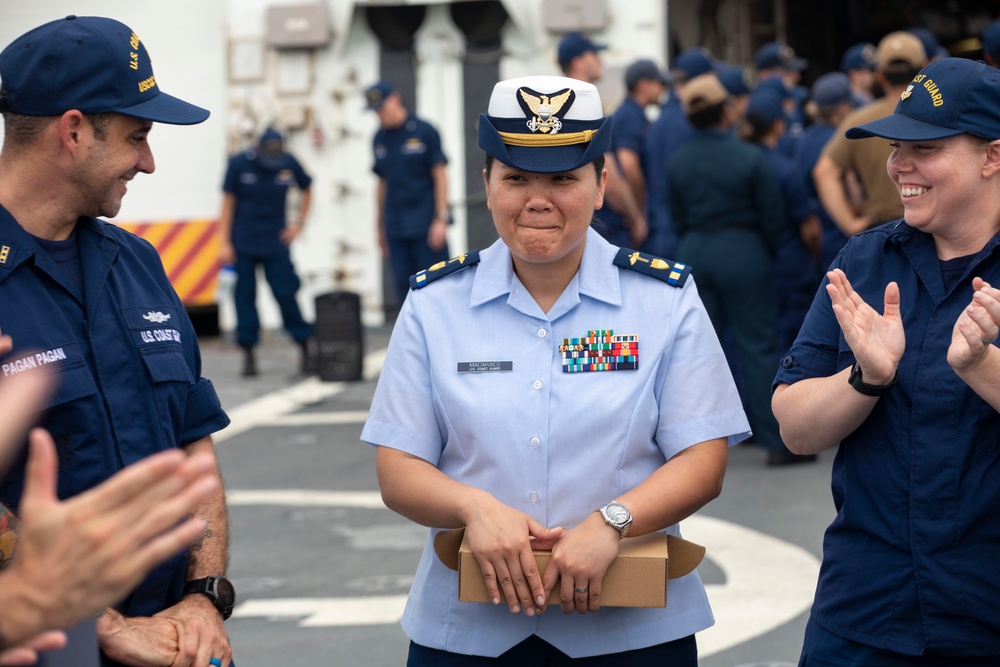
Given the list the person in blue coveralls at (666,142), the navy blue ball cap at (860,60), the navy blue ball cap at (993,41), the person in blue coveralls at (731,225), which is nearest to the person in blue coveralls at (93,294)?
the person in blue coveralls at (731,225)

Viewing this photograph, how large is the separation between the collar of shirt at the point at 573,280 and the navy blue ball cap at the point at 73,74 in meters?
0.73

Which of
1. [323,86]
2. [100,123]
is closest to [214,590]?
[100,123]

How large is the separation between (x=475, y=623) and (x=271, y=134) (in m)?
9.29

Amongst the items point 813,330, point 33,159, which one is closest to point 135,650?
point 33,159

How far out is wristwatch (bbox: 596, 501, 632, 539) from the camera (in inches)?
107

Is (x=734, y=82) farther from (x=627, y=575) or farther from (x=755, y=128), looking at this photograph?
(x=627, y=575)

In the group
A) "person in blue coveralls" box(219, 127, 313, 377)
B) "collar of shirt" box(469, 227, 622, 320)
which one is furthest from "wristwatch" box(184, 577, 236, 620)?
"person in blue coveralls" box(219, 127, 313, 377)

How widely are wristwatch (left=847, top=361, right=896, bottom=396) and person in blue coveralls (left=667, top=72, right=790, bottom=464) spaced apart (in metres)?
4.99

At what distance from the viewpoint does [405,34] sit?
14.1 m

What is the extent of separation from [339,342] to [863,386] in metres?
A: 8.86

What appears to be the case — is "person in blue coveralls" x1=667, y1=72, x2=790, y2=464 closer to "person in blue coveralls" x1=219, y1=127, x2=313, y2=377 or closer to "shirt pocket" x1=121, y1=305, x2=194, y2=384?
"person in blue coveralls" x1=219, y1=127, x2=313, y2=377

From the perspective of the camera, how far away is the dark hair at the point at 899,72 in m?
7.54

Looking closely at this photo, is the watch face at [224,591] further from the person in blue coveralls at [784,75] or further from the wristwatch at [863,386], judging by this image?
the person in blue coveralls at [784,75]

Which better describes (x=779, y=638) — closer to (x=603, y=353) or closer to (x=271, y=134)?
(x=603, y=353)
